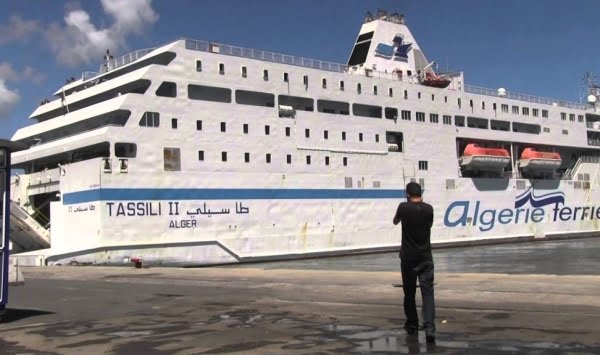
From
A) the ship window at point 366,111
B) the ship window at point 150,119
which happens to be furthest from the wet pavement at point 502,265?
the ship window at point 366,111

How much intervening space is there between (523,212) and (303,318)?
36.4m

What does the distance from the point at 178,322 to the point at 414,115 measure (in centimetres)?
2996

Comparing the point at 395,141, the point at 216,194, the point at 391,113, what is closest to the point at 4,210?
the point at 216,194

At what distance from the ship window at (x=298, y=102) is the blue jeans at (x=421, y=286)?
2515cm

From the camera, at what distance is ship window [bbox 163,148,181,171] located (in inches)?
1037

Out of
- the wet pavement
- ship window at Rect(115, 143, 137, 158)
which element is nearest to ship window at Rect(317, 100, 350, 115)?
the wet pavement

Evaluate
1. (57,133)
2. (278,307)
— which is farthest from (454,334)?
(57,133)

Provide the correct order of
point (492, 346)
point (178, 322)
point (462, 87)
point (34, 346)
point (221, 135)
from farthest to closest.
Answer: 1. point (462, 87)
2. point (221, 135)
3. point (178, 322)
4. point (34, 346)
5. point (492, 346)

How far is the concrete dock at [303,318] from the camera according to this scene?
5.95m

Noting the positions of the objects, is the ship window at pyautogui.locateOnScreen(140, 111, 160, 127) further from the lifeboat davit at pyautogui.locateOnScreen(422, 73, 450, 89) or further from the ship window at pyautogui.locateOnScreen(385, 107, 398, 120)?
the lifeboat davit at pyautogui.locateOnScreen(422, 73, 450, 89)

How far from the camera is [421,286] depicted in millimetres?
6098

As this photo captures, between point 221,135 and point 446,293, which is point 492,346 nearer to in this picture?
point 446,293

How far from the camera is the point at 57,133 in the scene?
30188 millimetres

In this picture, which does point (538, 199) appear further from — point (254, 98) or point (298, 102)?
point (254, 98)
